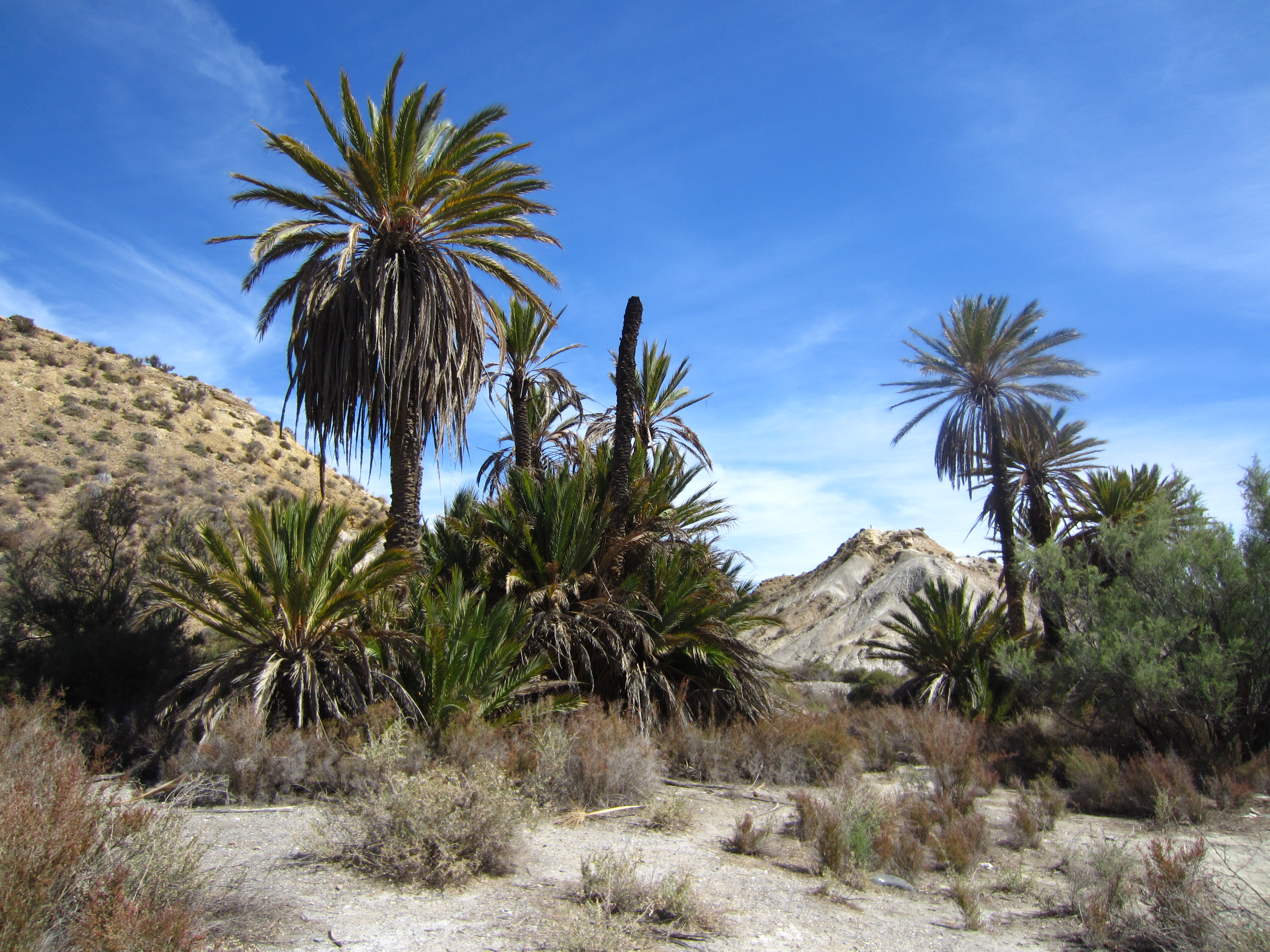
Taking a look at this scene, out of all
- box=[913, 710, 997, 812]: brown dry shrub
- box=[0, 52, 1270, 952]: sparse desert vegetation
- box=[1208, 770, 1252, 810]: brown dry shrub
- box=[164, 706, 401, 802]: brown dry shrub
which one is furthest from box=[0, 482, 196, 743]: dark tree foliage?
box=[1208, 770, 1252, 810]: brown dry shrub

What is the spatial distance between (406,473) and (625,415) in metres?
3.45

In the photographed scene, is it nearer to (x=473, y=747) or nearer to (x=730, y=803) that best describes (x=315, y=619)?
A: (x=473, y=747)

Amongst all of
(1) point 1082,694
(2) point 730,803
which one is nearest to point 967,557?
(1) point 1082,694

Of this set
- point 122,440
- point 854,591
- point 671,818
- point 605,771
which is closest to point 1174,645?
point 671,818

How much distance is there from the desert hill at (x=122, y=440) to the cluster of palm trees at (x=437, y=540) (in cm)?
1326

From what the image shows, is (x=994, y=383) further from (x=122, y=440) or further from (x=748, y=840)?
(x=122, y=440)

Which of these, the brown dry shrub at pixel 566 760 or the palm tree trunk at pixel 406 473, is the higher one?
the palm tree trunk at pixel 406 473

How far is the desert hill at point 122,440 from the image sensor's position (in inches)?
1059

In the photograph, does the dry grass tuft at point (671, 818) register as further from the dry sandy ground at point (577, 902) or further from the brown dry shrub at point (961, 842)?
the brown dry shrub at point (961, 842)

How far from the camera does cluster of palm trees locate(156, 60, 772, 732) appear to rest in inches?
332

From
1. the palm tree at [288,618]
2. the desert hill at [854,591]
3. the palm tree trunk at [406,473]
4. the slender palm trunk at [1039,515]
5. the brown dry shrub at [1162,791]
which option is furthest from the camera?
the desert hill at [854,591]

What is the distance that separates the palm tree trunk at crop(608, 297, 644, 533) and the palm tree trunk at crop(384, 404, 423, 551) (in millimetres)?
2908

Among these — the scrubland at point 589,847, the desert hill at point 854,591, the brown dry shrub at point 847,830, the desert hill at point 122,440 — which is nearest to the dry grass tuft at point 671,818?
the scrubland at point 589,847

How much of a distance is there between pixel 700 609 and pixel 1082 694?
5575 mm
